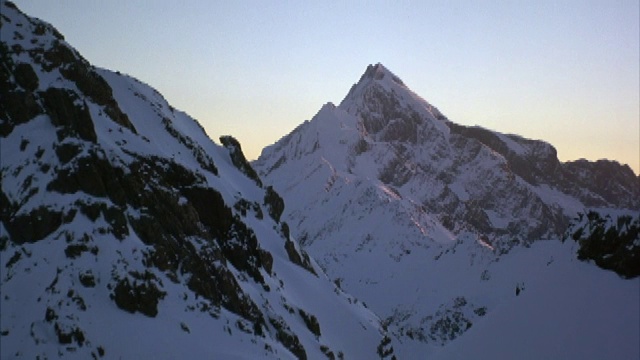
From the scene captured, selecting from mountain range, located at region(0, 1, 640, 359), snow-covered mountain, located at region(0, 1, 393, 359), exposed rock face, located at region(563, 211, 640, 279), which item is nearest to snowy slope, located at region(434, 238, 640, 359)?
mountain range, located at region(0, 1, 640, 359)

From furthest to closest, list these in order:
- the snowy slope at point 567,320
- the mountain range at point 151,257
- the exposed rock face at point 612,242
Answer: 1. the mountain range at point 151,257
2. the exposed rock face at point 612,242
3. the snowy slope at point 567,320

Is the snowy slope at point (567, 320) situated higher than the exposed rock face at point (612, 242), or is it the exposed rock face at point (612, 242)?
the exposed rock face at point (612, 242)

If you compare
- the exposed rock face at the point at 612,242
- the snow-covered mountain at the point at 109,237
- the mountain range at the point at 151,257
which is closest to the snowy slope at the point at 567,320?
the mountain range at the point at 151,257

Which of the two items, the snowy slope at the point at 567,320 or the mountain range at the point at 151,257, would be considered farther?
the mountain range at the point at 151,257

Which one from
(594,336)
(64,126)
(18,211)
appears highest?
(64,126)

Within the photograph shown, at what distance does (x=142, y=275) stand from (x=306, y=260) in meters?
47.4

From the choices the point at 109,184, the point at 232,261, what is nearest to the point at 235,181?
the point at 232,261

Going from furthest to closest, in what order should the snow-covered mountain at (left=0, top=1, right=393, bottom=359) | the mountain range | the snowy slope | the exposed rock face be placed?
the snow-covered mountain at (left=0, top=1, right=393, bottom=359)
the mountain range
the exposed rock face
the snowy slope

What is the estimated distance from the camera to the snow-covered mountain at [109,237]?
51031 millimetres

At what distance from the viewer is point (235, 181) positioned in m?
94.1

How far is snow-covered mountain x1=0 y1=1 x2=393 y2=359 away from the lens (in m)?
51.0

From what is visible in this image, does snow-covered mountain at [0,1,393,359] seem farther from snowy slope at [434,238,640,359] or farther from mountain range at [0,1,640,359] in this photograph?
snowy slope at [434,238,640,359]

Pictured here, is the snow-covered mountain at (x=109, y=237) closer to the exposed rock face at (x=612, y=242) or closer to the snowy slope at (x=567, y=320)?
the snowy slope at (x=567, y=320)

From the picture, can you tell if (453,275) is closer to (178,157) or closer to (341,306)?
(341,306)
